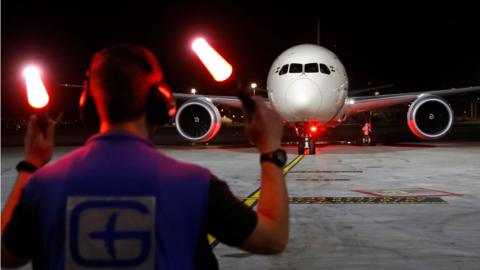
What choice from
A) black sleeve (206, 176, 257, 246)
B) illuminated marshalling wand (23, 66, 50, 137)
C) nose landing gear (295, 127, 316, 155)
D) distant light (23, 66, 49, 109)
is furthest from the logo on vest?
nose landing gear (295, 127, 316, 155)

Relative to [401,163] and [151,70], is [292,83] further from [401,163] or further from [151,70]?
[151,70]

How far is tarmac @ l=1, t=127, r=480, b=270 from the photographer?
4.89m

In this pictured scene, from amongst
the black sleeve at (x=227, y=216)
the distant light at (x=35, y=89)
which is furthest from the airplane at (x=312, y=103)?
the black sleeve at (x=227, y=216)

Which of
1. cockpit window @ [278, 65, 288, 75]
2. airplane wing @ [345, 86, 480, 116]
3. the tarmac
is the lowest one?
the tarmac

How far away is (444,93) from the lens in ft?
64.1

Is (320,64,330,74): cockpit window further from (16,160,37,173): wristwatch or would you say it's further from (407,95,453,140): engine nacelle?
(16,160,37,173): wristwatch

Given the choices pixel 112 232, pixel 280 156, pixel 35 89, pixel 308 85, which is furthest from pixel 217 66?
pixel 308 85

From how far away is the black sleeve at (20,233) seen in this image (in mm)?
1573

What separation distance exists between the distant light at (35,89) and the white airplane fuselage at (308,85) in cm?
1319

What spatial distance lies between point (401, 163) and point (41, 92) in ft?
41.7

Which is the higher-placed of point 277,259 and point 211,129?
point 211,129

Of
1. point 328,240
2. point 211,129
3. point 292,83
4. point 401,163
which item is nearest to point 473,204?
point 328,240

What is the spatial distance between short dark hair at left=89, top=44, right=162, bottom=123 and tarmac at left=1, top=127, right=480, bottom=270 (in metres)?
3.34

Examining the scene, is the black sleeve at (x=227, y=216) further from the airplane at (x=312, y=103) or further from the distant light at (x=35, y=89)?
the airplane at (x=312, y=103)
